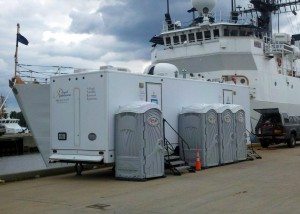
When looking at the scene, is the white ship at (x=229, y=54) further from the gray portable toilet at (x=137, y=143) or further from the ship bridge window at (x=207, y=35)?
the gray portable toilet at (x=137, y=143)

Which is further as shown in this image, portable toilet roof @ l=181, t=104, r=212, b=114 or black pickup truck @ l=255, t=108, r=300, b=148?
black pickup truck @ l=255, t=108, r=300, b=148

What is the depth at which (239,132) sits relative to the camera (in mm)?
15953

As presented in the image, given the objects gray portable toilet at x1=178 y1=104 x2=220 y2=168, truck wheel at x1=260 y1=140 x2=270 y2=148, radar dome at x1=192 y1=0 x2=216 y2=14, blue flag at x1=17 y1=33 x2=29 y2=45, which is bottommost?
truck wheel at x1=260 y1=140 x2=270 y2=148

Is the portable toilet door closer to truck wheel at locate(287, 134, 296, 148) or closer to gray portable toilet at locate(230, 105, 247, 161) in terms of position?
gray portable toilet at locate(230, 105, 247, 161)

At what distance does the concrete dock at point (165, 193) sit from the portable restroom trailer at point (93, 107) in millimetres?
809

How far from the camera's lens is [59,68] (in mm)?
14539

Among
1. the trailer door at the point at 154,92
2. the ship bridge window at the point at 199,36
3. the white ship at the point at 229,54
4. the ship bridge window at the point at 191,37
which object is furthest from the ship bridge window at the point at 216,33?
the trailer door at the point at 154,92

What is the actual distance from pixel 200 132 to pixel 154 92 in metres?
1.89

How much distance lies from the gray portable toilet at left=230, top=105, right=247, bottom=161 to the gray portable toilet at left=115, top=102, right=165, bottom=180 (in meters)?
4.53

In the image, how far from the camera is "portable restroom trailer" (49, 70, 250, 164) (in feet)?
39.6

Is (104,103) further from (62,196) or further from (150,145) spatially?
(62,196)

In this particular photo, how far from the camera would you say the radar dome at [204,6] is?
28170 millimetres

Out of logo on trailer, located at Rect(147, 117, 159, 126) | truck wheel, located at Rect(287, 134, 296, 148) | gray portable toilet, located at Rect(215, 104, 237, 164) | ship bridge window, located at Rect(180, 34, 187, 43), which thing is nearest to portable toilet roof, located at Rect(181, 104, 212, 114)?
gray portable toilet, located at Rect(215, 104, 237, 164)

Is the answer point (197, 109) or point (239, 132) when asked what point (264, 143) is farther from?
point (197, 109)
